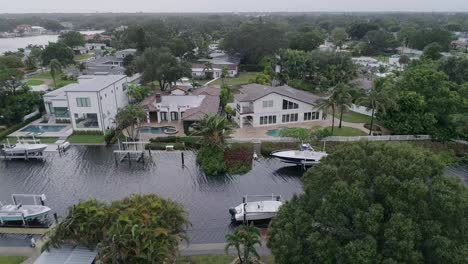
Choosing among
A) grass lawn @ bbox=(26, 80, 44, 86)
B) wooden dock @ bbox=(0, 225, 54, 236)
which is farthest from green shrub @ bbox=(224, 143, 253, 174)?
grass lawn @ bbox=(26, 80, 44, 86)

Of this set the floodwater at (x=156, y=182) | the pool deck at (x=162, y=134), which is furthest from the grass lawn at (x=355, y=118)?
the pool deck at (x=162, y=134)

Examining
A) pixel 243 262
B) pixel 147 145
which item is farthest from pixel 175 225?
pixel 147 145

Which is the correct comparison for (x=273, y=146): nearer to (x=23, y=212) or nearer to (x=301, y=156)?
(x=301, y=156)

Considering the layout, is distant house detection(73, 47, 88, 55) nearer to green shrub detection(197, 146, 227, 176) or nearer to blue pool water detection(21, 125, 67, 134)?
blue pool water detection(21, 125, 67, 134)

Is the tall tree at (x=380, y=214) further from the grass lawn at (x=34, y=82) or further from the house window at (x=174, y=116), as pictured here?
→ the grass lawn at (x=34, y=82)

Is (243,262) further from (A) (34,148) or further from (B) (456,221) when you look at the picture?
(A) (34,148)

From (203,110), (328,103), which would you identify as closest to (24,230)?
(203,110)
